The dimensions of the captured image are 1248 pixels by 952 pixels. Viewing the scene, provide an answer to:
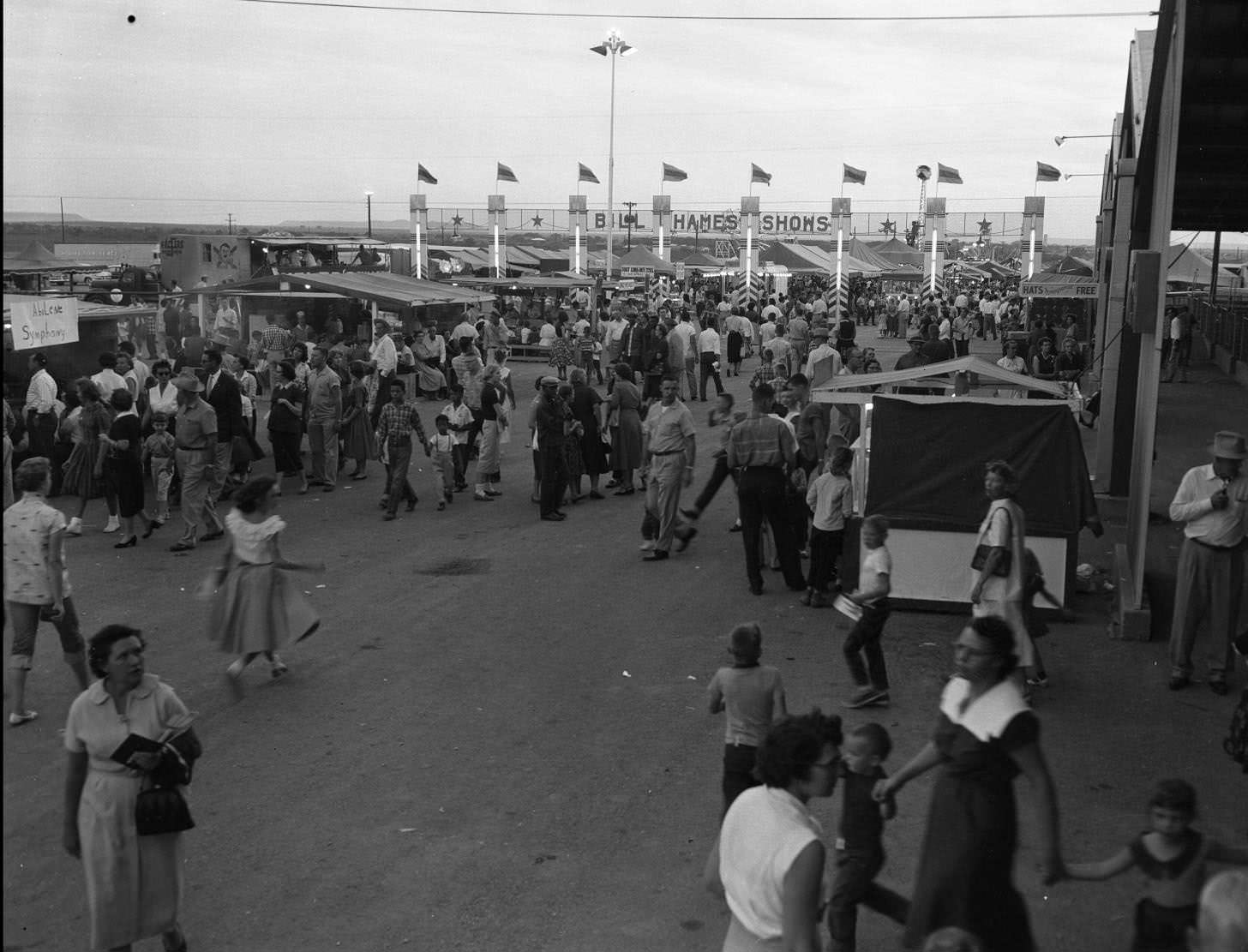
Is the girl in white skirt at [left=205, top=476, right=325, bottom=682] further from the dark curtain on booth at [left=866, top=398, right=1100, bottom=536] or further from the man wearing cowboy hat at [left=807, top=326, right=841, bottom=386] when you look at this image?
the man wearing cowboy hat at [left=807, top=326, right=841, bottom=386]

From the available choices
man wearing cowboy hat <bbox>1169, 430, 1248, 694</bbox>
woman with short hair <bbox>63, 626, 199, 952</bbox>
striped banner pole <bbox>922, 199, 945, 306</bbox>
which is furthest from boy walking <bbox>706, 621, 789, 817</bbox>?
striped banner pole <bbox>922, 199, 945, 306</bbox>

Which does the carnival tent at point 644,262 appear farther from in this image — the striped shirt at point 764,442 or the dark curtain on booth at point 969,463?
the dark curtain on booth at point 969,463

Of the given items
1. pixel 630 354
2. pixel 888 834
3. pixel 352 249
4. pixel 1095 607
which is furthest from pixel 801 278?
pixel 888 834

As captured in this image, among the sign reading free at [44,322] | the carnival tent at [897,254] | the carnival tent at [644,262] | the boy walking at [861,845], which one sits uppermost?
the carnival tent at [897,254]

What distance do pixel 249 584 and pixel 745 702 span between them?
14.2 feet

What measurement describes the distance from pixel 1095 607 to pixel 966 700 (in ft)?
22.3

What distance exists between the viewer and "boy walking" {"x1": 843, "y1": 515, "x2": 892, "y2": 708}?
26.0 feet

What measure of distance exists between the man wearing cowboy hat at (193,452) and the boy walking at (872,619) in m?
6.98

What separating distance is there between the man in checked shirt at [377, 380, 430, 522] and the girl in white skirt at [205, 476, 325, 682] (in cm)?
552

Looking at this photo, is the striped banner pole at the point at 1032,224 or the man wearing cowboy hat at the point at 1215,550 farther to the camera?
the striped banner pole at the point at 1032,224

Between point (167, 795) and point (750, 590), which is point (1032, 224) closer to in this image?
point (750, 590)

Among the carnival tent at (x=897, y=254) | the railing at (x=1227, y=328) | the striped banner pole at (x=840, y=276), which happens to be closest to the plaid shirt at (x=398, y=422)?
the railing at (x=1227, y=328)

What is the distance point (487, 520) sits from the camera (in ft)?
47.5

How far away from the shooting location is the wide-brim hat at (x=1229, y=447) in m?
8.56
